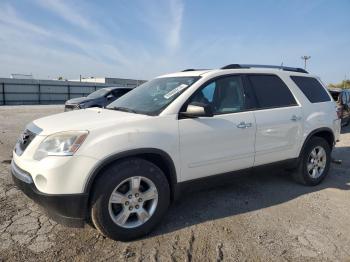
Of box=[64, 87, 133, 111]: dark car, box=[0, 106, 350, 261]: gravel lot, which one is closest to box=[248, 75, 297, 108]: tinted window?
box=[0, 106, 350, 261]: gravel lot

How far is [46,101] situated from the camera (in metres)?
30.2

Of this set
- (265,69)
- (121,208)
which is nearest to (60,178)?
(121,208)

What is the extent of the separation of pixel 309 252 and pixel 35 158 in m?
2.77

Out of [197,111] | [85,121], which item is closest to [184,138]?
[197,111]

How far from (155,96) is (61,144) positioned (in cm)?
141

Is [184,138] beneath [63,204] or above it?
above

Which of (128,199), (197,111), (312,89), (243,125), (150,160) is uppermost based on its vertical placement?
(312,89)

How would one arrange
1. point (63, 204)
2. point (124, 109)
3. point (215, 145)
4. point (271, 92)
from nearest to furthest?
point (63, 204) < point (215, 145) < point (124, 109) < point (271, 92)

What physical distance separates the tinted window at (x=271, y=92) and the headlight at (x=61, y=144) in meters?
2.43

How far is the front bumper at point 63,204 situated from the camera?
2.89 metres

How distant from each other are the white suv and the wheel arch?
0.4 inches

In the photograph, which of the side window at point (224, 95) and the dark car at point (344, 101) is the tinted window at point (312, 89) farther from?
the dark car at point (344, 101)

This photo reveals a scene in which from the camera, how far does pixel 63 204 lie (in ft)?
9.51

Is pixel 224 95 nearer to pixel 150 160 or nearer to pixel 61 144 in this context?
pixel 150 160
